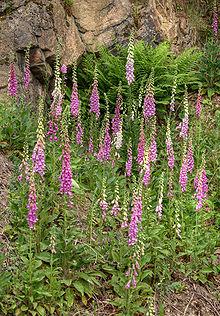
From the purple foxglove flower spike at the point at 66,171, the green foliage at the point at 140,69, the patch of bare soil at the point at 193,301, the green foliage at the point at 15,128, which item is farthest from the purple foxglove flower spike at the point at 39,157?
the green foliage at the point at 140,69

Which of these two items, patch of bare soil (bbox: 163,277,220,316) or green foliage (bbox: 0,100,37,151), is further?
green foliage (bbox: 0,100,37,151)

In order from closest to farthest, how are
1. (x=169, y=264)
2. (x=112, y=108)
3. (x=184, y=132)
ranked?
(x=169, y=264)
(x=184, y=132)
(x=112, y=108)

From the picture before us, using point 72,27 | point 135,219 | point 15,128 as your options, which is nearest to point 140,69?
point 72,27

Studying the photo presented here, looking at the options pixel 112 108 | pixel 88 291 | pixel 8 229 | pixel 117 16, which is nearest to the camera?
pixel 88 291

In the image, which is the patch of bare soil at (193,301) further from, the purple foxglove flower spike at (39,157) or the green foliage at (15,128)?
the green foliage at (15,128)

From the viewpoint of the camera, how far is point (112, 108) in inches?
339

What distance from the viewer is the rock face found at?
771 centimetres

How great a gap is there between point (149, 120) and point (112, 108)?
71.4 inches

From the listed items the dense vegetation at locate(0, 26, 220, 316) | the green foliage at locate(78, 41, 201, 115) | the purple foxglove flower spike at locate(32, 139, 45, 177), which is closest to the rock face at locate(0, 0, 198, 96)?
the green foliage at locate(78, 41, 201, 115)

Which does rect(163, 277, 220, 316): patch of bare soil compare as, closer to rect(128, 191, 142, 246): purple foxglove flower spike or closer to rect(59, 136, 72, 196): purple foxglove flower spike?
rect(128, 191, 142, 246): purple foxglove flower spike

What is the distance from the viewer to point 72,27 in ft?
28.9

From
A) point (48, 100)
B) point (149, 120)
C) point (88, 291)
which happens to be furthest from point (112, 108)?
point (88, 291)

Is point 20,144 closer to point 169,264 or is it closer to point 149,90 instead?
point 149,90

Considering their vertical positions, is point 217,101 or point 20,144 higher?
point 217,101
